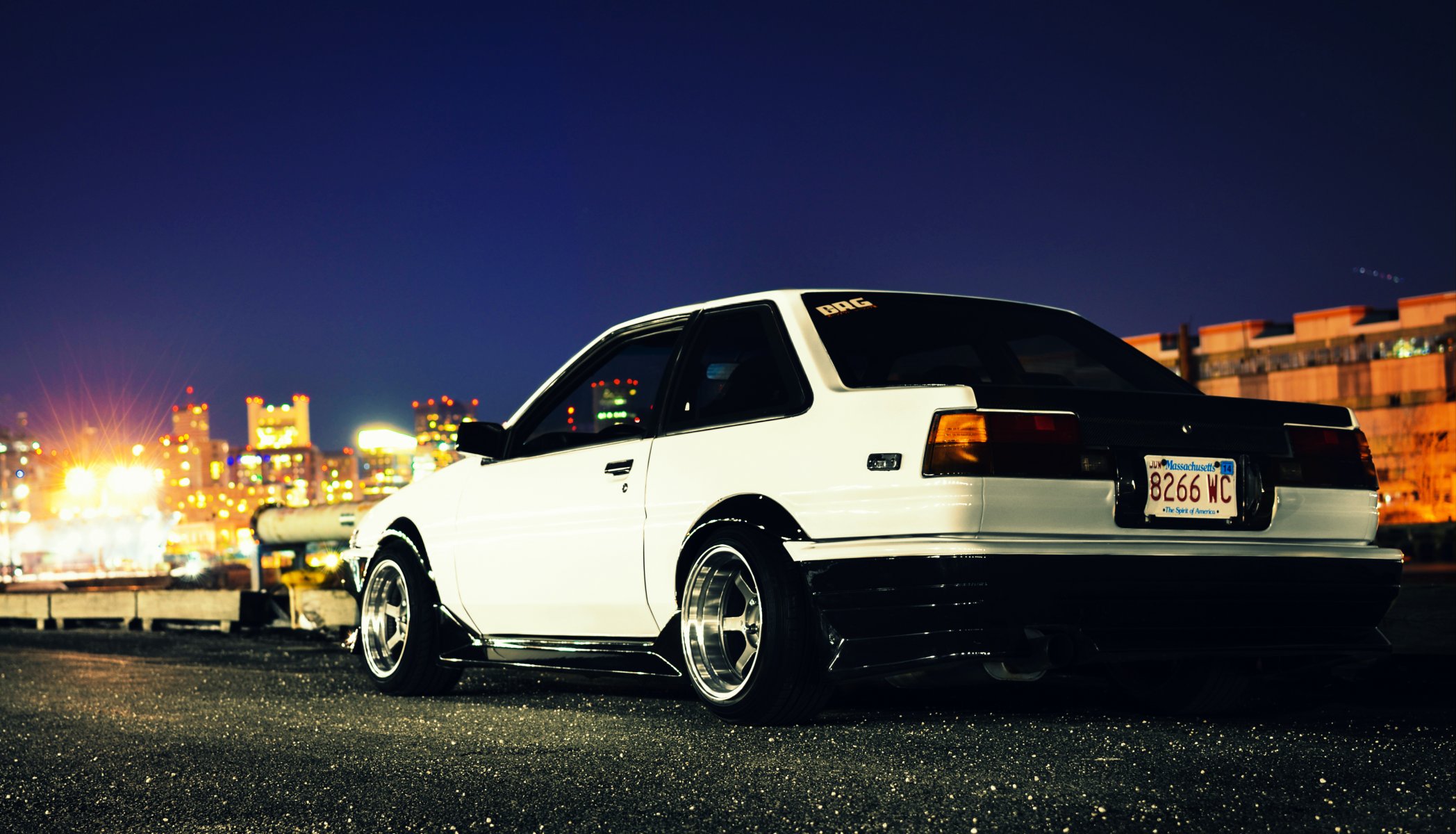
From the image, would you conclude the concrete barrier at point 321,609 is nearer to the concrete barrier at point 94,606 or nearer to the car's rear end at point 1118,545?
the concrete barrier at point 94,606

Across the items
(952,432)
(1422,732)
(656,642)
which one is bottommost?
(1422,732)

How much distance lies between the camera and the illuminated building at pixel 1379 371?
271 ft

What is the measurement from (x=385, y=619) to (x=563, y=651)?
1.64 metres

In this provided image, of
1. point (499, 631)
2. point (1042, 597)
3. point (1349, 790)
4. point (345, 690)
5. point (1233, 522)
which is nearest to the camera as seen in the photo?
point (1349, 790)

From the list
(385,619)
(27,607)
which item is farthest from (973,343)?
(27,607)

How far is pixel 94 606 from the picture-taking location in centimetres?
1622

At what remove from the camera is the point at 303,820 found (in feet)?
12.0

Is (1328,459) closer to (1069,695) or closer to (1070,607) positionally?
(1070,607)

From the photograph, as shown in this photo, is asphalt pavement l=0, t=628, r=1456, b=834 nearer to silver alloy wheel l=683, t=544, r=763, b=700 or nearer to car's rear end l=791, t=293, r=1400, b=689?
silver alloy wheel l=683, t=544, r=763, b=700

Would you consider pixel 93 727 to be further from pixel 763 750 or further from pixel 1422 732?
pixel 1422 732

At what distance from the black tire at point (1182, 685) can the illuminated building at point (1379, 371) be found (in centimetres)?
8104

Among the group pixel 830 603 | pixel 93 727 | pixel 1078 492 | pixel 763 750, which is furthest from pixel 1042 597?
pixel 93 727

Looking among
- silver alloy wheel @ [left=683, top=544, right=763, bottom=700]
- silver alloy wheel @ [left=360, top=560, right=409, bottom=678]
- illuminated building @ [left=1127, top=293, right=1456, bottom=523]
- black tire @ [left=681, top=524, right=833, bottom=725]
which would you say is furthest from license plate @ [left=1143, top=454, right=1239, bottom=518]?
illuminated building @ [left=1127, top=293, right=1456, bottom=523]

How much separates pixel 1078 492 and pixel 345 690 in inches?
165
